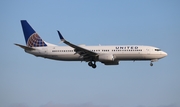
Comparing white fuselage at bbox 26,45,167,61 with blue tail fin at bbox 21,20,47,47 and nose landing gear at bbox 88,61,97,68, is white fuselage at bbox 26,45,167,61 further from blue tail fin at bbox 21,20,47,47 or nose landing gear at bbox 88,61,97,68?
blue tail fin at bbox 21,20,47,47

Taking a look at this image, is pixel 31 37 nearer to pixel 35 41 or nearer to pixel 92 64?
pixel 35 41

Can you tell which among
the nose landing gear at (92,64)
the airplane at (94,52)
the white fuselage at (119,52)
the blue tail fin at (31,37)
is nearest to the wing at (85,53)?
the airplane at (94,52)

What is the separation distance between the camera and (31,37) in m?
74.0

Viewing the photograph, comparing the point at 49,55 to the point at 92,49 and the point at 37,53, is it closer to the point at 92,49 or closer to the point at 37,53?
the point at 37,53

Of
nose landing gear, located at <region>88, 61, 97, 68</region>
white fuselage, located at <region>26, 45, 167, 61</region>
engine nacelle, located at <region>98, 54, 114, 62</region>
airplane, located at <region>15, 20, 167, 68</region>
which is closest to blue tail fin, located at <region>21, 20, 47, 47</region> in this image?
airplane, located at <region>15, 20, 167, 68</region>

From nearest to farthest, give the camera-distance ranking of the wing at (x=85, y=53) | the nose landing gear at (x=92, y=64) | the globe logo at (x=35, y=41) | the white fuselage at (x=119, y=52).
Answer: the wing at (x=85, y=53) < the white fuselage at (x=119, y=52) < the nose landing gear at (x=92, y=64) < the globe logo at (x=35, y=41)

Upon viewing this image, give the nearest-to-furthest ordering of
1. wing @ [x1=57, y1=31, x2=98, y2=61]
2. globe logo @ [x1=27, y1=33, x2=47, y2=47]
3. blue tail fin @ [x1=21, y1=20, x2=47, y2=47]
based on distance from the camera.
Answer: wing @ [x1=57, y1=31, x2=98, y2=61] < globe logo @ [x1=27, y1=33, x2=47, y2=47] < blue tail fin @ [x1=21, y1=20, x2=47, y2=47]

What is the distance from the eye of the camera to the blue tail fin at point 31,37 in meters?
73.0

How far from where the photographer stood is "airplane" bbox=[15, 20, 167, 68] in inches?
2603

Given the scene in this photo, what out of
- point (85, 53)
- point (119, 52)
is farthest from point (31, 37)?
point (119, 52)

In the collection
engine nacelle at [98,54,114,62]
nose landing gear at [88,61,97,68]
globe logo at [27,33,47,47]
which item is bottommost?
nose landing gear at [88,61,97,68]

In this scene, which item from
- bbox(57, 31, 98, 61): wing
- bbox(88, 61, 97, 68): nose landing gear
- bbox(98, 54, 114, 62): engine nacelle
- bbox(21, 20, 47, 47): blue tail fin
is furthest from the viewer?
bbox(21, 20, 47, 47): blue tail fin

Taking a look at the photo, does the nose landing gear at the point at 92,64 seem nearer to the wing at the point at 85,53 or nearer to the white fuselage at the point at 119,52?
the wing at the point at 85,53

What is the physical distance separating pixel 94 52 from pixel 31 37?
13310 millimetres
